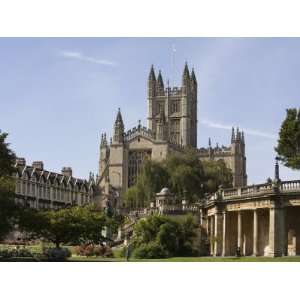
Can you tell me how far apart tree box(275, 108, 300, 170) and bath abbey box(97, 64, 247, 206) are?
3059 inches

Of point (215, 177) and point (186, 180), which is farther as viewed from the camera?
point (215, 177)

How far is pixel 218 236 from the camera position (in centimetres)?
5912

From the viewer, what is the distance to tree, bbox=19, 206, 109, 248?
172 feet

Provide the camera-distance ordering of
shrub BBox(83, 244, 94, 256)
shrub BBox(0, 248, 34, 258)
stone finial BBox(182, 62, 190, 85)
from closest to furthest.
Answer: shrub BBox(0, 248, 34, 258), shrub BBox(83, 244, 94, 256), stone finial BBox(182, 62, 190, 85)

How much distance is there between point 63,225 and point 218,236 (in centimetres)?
1256

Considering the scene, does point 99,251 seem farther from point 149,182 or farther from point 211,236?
point 149,182

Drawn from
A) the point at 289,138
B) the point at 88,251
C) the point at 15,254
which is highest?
the point at 289,138

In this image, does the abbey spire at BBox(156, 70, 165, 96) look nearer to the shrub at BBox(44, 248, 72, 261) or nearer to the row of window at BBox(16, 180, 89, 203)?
the row of window at BBox(16, 180, 89, 203)

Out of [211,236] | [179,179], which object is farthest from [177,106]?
[211,236]

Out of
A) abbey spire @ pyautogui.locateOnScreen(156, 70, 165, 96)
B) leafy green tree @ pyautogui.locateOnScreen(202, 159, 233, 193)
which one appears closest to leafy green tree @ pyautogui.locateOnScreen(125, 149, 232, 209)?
leafy green tree @ pyautogui.locateOnScreen(202, 159, 233, 193)

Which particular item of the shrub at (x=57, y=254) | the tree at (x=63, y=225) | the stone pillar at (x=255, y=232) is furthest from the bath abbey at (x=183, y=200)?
the shrub at (x=57, y=254)
